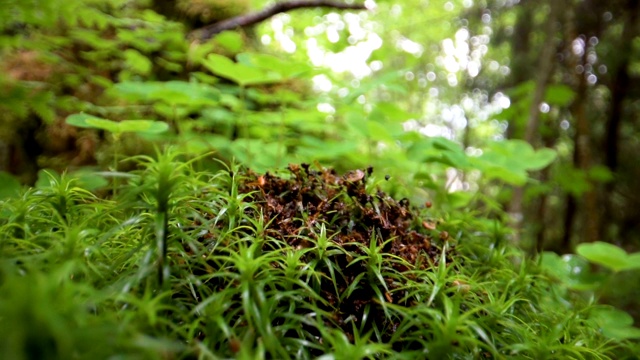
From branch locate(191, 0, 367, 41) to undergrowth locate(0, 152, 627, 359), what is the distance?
2.10 meters

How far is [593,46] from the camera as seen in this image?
406 cm

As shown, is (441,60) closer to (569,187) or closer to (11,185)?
(569,187)

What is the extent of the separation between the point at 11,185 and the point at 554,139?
5090mm

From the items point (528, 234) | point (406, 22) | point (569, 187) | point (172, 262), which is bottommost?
point (528, 234)

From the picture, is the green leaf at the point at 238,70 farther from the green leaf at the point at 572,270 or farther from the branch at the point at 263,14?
the green leaf at the point at 572,270

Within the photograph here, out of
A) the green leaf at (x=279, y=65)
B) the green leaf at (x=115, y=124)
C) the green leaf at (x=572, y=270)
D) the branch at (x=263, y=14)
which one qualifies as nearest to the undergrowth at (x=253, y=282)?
the green leaf at (x=115, y=124)

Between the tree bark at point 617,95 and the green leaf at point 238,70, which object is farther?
the tree bark at point 617,95

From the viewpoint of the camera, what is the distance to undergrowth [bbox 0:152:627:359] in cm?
56

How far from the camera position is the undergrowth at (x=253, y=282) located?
0.56 m

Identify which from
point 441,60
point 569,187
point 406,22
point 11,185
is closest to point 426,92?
point 441,60

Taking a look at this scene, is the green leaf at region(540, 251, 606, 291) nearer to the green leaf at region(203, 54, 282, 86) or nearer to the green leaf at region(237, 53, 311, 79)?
the green leaf at region(237, 53, 311, 79)

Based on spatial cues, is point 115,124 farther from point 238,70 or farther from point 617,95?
point 617,95

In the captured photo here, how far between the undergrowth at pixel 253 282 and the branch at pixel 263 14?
210cm

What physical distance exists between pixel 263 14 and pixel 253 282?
2.74m
